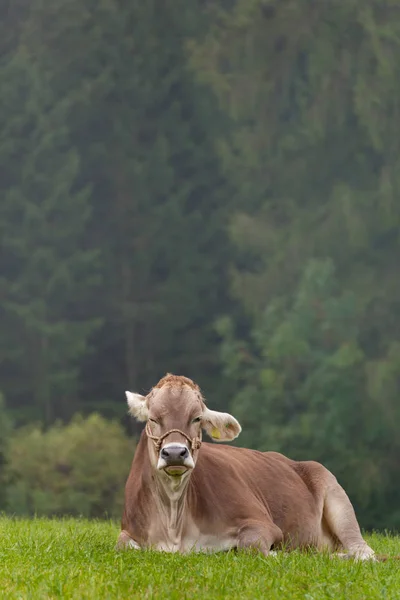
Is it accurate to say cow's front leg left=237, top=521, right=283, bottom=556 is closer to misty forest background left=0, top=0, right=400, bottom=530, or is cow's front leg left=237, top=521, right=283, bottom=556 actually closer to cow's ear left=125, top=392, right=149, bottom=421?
cow's ear left=125, top=392, right=149, bottom=421

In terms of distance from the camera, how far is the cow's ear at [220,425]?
765cm

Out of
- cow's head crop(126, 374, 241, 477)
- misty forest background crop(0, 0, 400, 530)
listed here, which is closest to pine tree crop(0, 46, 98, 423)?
misty forest background crop(0, 0, 400, 530)

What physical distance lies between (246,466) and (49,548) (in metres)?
1.89

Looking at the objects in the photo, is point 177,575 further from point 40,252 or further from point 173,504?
point 40,252

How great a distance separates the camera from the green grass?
210 inches

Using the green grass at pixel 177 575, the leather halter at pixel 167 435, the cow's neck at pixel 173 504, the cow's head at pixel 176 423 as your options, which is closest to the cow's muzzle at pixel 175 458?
the cow's head at pixel 176 423

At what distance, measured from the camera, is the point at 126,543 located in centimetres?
745

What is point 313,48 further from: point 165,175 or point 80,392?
point 80,392

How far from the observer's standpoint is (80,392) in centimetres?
3092

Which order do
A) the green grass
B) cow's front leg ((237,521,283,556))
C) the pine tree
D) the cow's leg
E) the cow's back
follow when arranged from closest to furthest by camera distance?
the green grass
cow's front leg ((237,521,283,556))
the cow's back
the cow's leg
the pine tree

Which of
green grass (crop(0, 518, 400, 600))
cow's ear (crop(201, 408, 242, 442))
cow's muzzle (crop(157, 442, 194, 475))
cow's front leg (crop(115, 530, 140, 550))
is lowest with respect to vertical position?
green grass (crop(0, 518, 400, 600))

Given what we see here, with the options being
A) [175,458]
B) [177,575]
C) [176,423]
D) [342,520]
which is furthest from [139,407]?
[177,575]

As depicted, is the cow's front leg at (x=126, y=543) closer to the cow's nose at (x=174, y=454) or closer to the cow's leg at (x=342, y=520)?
the cow's nose at (x=174, y=454)

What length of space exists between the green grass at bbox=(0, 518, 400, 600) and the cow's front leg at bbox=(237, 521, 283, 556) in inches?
10.8
